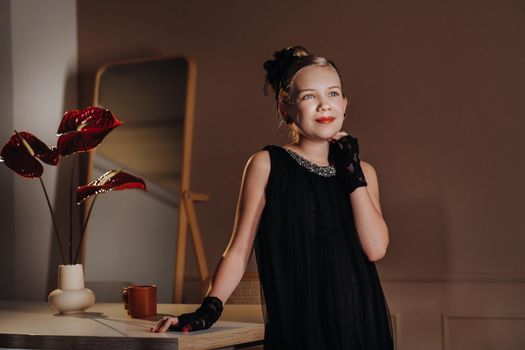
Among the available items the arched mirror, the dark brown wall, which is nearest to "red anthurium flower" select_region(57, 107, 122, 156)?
the arched mirror

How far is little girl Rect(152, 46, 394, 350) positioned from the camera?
1.70 meters

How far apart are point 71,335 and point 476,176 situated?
2.12 meters

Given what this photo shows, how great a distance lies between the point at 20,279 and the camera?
3.61 m

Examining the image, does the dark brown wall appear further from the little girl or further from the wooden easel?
the little girl

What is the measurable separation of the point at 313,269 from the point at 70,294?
1.02m

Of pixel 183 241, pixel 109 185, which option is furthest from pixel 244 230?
pixel 183 241

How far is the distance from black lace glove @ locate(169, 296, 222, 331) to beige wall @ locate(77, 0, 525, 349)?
5.19 feet

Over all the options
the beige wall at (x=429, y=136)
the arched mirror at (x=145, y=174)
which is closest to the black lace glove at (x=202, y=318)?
the beige wall at (x=429, y=136)

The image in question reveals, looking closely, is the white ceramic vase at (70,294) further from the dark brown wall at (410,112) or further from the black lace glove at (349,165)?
the dark brown wall at (410,112)

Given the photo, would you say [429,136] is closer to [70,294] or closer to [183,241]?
[183,241]

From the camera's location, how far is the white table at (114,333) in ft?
5.52

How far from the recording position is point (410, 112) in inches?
137

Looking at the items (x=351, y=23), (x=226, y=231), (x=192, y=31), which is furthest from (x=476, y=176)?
(x=192, y=31)

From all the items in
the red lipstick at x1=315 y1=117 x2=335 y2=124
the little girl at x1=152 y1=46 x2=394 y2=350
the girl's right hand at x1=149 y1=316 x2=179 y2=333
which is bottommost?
the girl's right hand at x1=149 y1=316 x2=179 y2=333
